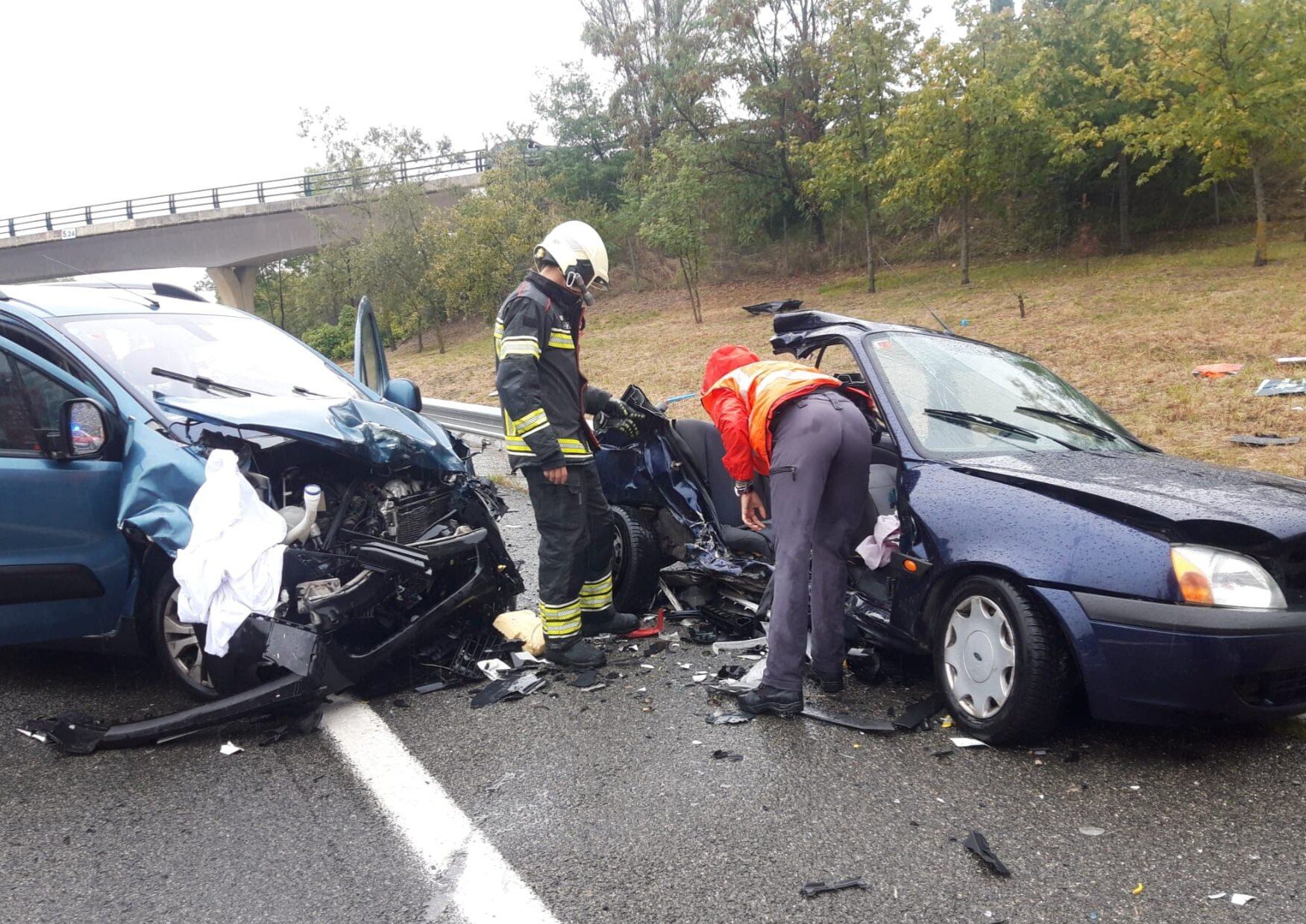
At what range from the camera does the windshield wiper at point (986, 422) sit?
4055mm

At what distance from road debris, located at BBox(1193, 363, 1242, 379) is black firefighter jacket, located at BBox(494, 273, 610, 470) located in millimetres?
8450

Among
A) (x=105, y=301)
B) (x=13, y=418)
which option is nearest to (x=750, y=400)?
(x=13, y=418)

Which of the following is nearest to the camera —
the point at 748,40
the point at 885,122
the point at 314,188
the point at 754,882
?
the point at 754,882

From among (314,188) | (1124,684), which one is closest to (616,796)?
(1124,684)

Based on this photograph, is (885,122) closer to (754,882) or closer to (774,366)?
(774,366)

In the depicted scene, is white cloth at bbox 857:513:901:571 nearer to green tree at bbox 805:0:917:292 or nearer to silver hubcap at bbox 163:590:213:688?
silver hubcap at bbox 163:590:213:688

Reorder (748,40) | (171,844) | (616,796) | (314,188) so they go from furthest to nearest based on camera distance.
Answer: (314,188), (748,40), (616,796), (171,844)

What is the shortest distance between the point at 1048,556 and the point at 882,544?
2.56 feet

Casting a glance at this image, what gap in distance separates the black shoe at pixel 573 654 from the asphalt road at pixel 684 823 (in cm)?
48

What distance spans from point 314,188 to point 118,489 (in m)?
34.6

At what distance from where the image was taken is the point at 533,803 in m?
3.21

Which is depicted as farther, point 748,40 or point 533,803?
point 748,40

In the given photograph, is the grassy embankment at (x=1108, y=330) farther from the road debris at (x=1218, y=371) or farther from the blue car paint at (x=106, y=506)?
the blue car paint at (x=106, y=506)

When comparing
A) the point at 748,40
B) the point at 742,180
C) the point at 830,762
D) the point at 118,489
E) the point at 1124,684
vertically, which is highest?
the point at 748,40
